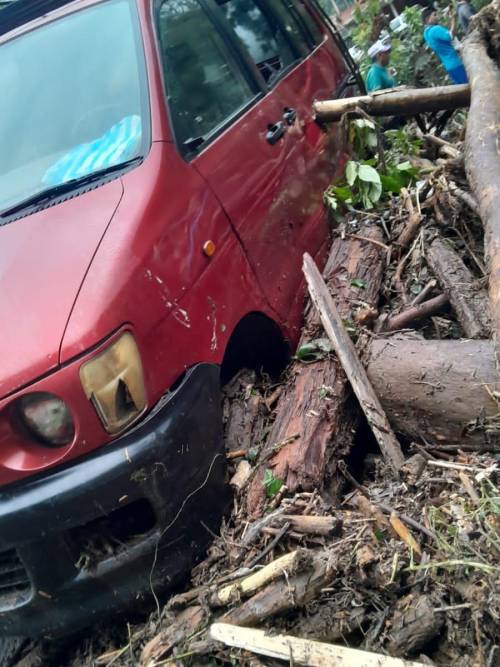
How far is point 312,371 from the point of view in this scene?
3010 mm

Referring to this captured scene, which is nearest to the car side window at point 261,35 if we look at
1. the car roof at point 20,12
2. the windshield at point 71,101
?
the windshield at point 71,101

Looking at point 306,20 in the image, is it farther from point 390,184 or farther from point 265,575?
point 265,575

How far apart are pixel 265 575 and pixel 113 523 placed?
0.57 m

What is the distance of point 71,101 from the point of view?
10.5 ft

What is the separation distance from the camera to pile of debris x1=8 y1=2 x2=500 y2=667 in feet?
6.62

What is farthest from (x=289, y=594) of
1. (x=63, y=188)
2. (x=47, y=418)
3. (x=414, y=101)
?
(x=414, y=101)

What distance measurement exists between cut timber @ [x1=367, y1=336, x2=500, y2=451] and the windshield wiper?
138 centimetres

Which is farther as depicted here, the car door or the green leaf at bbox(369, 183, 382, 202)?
the green leaf at bbox(369, 183, 382, 202)

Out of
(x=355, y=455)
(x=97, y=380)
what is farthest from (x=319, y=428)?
(x=97, y=380)

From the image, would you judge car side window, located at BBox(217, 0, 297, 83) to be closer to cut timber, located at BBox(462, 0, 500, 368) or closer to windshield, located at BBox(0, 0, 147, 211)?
windshield, located at BBox(0, 0, 147, 211)

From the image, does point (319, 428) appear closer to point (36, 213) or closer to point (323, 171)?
point (36, 213)

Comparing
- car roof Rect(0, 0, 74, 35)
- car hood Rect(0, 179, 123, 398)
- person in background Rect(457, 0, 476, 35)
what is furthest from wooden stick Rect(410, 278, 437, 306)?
person in background Rect(457, 0, 476, 35)

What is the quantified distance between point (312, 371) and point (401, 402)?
447 mm

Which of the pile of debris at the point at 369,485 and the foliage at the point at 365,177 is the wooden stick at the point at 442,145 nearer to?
the foliage at the point at 365,177
